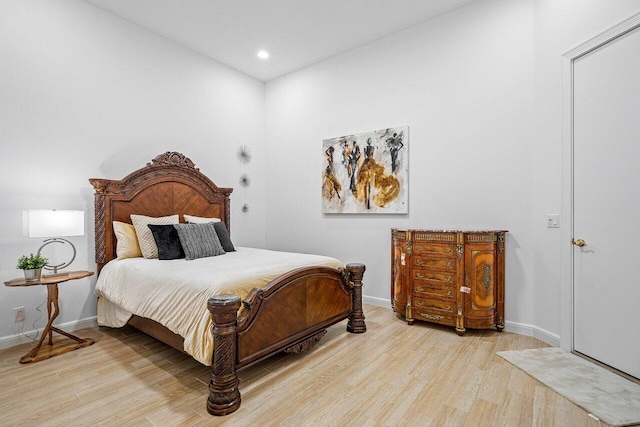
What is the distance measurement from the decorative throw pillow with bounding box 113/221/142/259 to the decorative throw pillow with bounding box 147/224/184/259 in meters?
0.22

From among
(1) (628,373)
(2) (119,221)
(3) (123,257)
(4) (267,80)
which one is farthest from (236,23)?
(1) (628,373)

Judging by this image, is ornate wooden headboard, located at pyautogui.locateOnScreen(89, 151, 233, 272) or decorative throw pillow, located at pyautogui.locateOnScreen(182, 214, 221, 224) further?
decorative throw pillow, located at pyautogui.locateOnScreen(182, 214, 221, 224)

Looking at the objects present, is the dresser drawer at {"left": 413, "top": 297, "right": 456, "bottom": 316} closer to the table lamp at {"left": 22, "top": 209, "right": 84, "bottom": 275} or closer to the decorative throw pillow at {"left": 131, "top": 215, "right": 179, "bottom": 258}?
the decorative throw pillow at {"left": 131, "top": 215, "right": 179, "bottom": 258}

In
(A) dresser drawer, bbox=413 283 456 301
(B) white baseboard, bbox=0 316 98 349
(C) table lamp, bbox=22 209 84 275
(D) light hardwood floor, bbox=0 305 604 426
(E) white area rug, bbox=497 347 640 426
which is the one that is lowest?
(D) light hardwood floor, bbox=0 305 604 426

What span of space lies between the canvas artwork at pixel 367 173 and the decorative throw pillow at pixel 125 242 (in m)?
2.32

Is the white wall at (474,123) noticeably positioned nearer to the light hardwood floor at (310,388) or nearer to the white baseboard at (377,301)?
the white baseboard at (377,301)

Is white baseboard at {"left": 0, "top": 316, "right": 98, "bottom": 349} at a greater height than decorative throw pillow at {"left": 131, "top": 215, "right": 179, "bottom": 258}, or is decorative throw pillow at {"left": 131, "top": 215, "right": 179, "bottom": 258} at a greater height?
decorative throw pillow at {"left": 131, "top": 215, "right": 179, "bottom": 258}

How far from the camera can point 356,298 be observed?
3.14 m

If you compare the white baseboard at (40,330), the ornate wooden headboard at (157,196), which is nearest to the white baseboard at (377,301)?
the ornate wooden headboard at (157,196)

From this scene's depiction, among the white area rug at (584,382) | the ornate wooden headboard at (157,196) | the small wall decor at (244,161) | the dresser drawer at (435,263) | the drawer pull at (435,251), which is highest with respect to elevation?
the small wall decor at (244,161)

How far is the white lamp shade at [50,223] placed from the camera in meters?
2.52

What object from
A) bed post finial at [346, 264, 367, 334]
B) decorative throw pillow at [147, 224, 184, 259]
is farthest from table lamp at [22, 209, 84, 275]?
bed post finial at [346, 264, 367, 334]

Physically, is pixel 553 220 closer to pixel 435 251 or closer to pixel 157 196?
pixel 435 251

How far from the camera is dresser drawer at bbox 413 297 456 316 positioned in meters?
3.06
